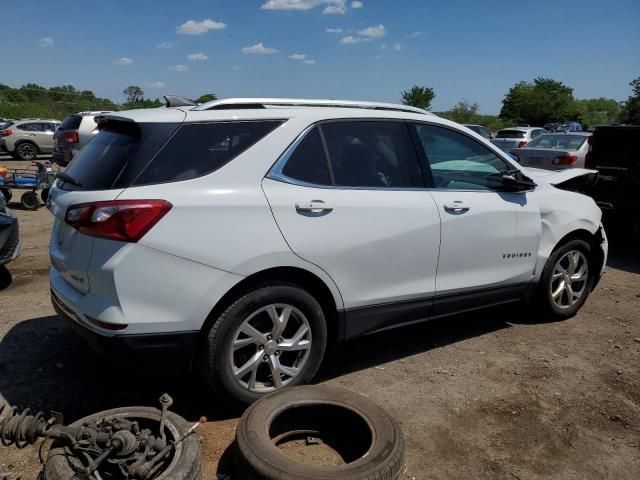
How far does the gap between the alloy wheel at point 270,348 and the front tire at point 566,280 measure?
2457mm

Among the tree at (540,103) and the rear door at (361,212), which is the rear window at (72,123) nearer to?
the rear door at (361,212)

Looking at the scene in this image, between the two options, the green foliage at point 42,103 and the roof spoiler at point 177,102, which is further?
the green foliage at point 42,103

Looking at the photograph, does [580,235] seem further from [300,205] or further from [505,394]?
[300,205]

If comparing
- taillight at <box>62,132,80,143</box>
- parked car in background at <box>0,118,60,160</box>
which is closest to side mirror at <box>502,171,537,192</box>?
taillight at <box>62,132,80,143</box>

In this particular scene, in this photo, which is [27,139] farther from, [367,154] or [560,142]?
[367,154]

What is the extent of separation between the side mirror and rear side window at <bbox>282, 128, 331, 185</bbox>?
157 centimetres

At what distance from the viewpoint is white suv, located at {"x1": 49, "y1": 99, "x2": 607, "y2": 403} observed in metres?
2.79

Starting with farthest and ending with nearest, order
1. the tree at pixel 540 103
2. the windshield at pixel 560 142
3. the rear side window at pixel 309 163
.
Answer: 1. the tree at pixel 540 103
2. the windshield at pixel 560 142
3. the rear side window at pixel 309 163

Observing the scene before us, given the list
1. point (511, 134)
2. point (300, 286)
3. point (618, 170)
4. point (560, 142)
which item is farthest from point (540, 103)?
point (300, 286)

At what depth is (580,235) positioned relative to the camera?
4.85 meters

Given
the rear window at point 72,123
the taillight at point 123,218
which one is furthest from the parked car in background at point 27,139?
the taillight at point 123,218

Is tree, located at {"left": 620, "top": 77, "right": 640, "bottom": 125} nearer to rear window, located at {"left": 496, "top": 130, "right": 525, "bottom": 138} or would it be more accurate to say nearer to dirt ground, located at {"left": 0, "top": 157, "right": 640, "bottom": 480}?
rear window, located at {"left": 496, "top": 130, "right": 525, "bottom": 138}

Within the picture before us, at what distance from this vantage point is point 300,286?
3256mm

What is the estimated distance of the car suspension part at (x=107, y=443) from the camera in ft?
7.61
